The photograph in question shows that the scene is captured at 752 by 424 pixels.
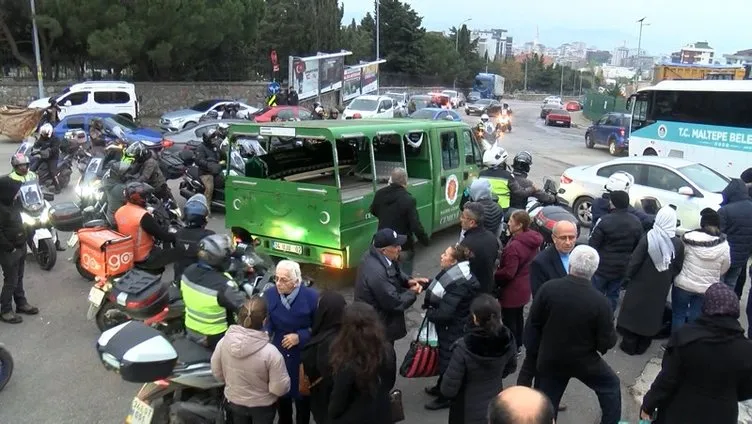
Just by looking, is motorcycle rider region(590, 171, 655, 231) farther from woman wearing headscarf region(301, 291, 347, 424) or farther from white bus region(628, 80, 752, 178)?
white bus region(628, 80, 752, 178)

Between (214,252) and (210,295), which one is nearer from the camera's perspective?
(210,295)

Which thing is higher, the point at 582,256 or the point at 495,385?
the point at 582,256

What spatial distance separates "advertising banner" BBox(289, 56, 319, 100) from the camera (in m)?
35.0

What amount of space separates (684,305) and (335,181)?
4268mm

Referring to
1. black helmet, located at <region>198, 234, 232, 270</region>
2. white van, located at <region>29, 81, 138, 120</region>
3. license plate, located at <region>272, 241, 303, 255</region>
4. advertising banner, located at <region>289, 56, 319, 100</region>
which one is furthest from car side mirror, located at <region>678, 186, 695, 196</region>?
advertising banner, located at <region>289, 56, 319, 100</region>

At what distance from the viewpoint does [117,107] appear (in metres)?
25.8

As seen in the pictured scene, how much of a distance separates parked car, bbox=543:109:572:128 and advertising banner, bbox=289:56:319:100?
15871 millimetres

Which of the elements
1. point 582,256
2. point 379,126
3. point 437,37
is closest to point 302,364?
point 582,256

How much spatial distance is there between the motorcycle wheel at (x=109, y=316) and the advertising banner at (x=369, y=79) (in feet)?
125

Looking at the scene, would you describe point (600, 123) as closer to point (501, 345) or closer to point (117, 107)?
point (117, 107)

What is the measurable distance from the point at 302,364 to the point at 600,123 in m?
26.2

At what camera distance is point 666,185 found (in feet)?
36.2

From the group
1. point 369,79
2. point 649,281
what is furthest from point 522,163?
point 369,79

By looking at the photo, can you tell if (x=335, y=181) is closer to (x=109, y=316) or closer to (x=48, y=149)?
Result: (x=109, y=316)
